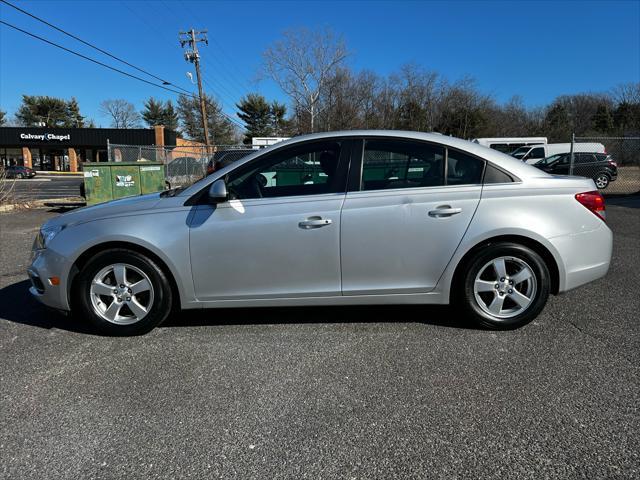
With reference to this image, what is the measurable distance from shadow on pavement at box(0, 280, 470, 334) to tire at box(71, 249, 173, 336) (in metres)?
0.31

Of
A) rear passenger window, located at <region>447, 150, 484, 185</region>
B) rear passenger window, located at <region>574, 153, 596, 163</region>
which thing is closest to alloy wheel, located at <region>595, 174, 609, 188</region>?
rear passenger window, located at <region>574, 153, 596, 163</region>

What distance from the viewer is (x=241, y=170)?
371 centimetres

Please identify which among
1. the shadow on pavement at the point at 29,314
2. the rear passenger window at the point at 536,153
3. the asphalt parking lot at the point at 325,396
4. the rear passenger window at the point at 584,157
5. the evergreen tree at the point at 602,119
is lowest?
the asphalt parking lot at the point at 325,396

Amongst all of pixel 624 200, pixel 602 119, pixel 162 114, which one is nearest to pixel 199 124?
pixel 162 114

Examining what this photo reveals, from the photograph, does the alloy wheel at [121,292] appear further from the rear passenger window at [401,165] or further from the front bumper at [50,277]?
the rear passenger window at [401,165]

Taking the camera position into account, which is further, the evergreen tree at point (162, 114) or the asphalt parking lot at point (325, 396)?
the evergreen tree at point (162, 114)

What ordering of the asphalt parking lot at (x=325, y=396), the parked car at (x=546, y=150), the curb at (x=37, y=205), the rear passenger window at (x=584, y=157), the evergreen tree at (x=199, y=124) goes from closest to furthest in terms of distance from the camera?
the asphalt parking lot at (x=325, y=396)
the curb at (x=37, y=205)
the rear passenger window at (x=584, y=157)
the parked car at (x=546, y=150)
the evergreen tree at (x=199, y=124)

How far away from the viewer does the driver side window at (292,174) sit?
371cm

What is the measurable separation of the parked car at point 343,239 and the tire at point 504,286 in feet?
0.04

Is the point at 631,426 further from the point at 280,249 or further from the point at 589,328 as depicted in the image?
the point at 280,249

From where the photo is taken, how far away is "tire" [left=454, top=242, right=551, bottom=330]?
366 cm

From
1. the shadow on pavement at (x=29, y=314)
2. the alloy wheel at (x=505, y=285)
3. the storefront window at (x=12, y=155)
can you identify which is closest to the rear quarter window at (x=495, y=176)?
the alloy wheel at (x=505, y=285)

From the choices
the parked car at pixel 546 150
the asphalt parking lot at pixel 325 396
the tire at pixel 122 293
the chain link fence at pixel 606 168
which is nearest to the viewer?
the asphalt parking lot at pixel 325 396

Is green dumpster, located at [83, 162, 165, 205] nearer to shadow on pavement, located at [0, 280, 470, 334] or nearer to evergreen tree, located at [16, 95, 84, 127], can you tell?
shadow on pavement, located at [0, 280, 470, 334]
